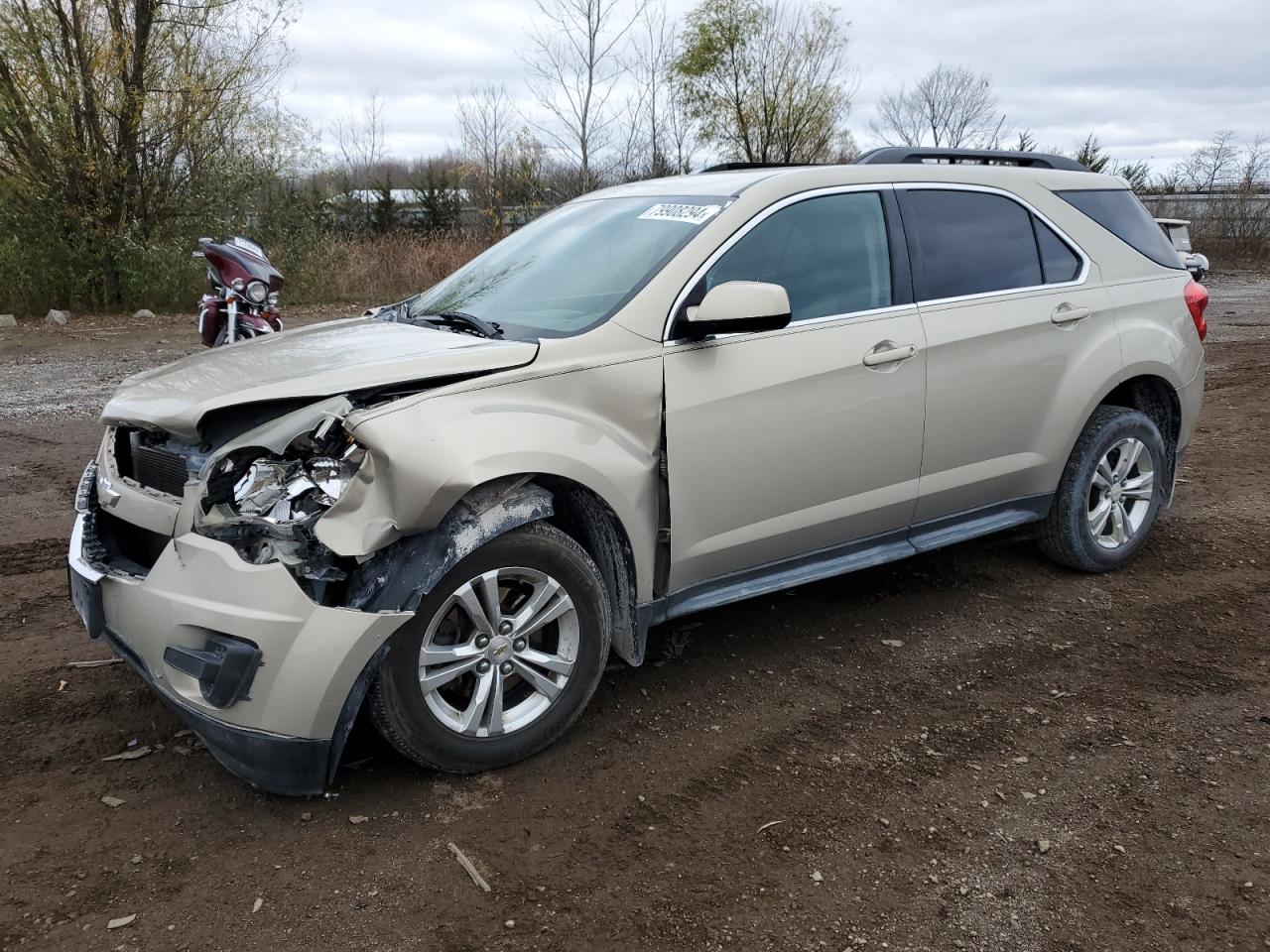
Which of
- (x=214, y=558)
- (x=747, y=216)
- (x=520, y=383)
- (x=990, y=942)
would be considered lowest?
(x=990, y=942)


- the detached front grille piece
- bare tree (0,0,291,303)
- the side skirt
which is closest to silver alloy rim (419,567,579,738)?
the side skirt

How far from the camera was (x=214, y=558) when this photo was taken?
2742 mm

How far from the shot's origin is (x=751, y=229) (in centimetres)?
360

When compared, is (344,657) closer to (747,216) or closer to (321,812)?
(321,812)

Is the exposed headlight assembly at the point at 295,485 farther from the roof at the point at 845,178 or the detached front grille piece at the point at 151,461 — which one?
the roof at the point at 845,178

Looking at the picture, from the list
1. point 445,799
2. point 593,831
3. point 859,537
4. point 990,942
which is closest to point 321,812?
point 445,799

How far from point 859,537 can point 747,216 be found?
4.20ft

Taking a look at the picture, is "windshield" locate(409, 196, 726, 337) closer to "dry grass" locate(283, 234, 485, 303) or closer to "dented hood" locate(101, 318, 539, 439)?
"dented hood" locate(101, 318, 539, 439)

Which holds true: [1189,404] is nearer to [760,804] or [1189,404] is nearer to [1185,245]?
[1185,245]

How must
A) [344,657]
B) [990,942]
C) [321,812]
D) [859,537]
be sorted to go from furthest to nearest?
1. [859,537]
2. [321,812]
3. [344,657]
4. [990,942]

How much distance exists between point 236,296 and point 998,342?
177 inches

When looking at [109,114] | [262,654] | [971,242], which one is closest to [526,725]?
[262,654]

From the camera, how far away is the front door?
3.37 meters

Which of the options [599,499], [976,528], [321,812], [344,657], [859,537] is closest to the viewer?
[344,657]
